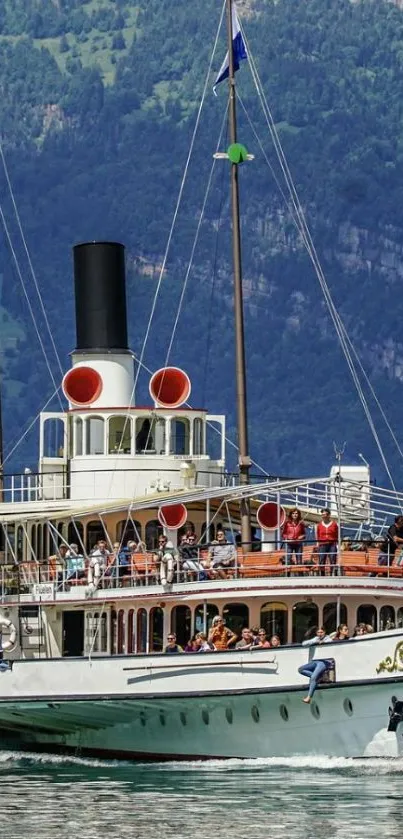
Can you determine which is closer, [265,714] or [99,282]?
[265,714]

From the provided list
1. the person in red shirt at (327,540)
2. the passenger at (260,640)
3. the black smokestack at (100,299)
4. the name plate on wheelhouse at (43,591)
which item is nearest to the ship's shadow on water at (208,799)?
the passenger at (260,640)

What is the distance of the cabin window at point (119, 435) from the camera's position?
47.4 metres

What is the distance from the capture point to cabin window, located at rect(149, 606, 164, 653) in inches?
1668

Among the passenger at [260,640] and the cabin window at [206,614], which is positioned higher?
the cabin window at [206,614]

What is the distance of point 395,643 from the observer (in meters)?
38.8

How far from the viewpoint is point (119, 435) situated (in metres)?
47.8

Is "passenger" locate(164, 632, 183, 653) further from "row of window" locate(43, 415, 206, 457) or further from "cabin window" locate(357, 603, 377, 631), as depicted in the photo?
"row of window" locate(43, 415, 206, 457)

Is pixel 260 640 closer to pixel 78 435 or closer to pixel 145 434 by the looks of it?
pixel 145 434

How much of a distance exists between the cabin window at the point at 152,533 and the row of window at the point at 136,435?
2335mm

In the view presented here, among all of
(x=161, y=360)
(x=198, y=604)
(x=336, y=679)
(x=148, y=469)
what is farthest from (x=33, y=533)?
(x=161, y=360)

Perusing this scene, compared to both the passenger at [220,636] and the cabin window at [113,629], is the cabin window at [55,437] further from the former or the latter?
the passenger at [220,636]

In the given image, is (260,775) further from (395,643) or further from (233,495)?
(233,495)

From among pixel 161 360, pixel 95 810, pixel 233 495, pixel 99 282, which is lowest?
pixel 95 810

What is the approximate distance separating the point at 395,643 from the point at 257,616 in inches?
134
